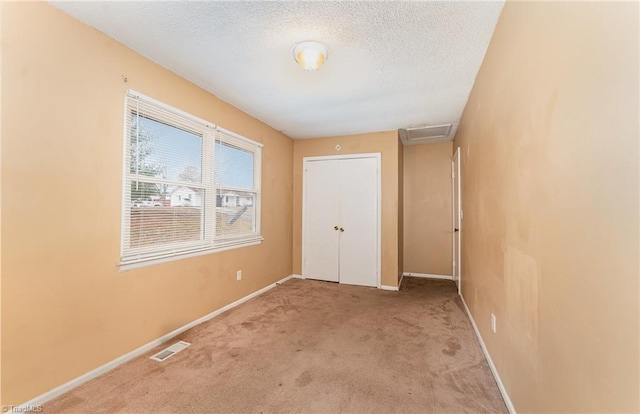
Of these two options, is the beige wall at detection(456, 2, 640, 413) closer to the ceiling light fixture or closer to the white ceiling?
the white ceiling

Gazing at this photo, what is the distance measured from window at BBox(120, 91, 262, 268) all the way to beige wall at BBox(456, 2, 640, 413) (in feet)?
8.87

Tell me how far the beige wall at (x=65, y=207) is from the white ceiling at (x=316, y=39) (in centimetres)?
28

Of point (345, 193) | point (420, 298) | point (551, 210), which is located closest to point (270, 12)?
point (551, 210)

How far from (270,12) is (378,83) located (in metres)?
1.37

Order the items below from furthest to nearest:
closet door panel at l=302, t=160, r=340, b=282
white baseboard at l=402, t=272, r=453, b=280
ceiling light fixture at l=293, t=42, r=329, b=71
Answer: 1. white baseboard at l=402, t=272, r=453, b=280
2. closet door panel at l=302, t=160, r=340, b=282
3. ceiling light fixture at l=293, t=42, r=329, b=71

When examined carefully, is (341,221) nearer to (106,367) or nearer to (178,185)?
(178,185)

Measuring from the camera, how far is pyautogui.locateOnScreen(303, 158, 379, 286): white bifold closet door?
14.3ft

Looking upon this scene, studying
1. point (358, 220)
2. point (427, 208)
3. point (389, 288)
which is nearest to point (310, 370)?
point (389, 288)

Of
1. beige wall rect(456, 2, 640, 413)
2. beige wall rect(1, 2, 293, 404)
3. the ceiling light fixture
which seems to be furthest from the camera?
the ceiling light fixture

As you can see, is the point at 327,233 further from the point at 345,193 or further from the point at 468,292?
the point at 468,292

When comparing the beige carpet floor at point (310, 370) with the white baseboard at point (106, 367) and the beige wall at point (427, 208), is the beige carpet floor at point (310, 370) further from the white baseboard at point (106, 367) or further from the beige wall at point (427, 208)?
the beige wall at point (427, 208)

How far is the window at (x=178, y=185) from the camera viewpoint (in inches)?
87.9

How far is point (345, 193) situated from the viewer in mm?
4539

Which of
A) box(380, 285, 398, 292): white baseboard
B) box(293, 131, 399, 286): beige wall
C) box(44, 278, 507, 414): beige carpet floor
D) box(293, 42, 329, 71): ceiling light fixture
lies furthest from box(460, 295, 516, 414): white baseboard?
box(293, 42, 329, 71): ceiling light fixture
